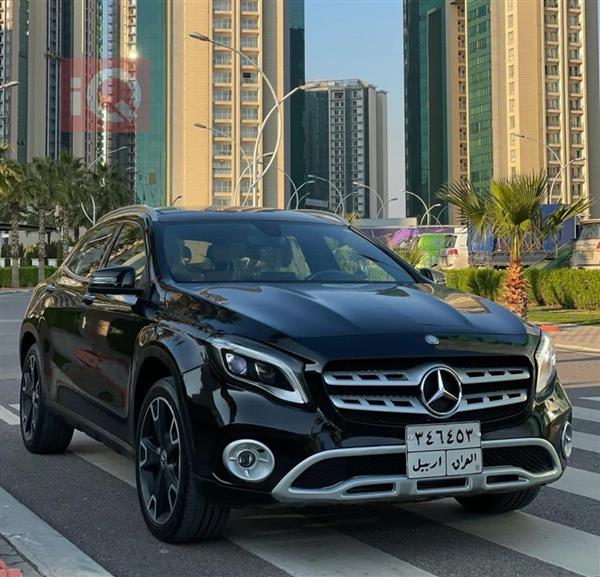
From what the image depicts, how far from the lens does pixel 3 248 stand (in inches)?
3130

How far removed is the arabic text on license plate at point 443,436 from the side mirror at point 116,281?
1.84 meters

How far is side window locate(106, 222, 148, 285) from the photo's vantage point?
17.6 ft

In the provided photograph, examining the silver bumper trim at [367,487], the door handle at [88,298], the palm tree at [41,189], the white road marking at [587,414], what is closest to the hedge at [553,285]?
the white road marking at [587,414]

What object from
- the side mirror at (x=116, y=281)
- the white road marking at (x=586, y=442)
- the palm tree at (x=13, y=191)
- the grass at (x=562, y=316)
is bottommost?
the white road marking at (x=586, y=442)

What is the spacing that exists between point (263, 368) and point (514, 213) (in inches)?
606

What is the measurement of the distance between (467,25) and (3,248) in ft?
304

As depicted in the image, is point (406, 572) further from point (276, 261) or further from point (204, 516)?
point (276, 261)

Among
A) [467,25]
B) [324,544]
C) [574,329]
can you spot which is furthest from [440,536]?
[467,25]

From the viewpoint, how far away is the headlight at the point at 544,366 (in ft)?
14.1

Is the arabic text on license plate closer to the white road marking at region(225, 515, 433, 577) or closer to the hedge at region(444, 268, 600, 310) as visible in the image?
the white road marking at region(225, 515, 433, 577)

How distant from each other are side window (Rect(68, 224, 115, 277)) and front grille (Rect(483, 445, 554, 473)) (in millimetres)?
3138

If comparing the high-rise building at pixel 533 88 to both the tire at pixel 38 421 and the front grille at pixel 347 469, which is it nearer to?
the tire at pixel 38 421

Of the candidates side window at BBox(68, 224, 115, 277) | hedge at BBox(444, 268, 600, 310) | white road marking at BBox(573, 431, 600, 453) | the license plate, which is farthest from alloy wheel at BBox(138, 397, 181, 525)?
hedge at BBox(444, 268, 600, 310)

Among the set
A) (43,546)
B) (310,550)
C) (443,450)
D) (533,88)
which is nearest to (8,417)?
(43,546)
